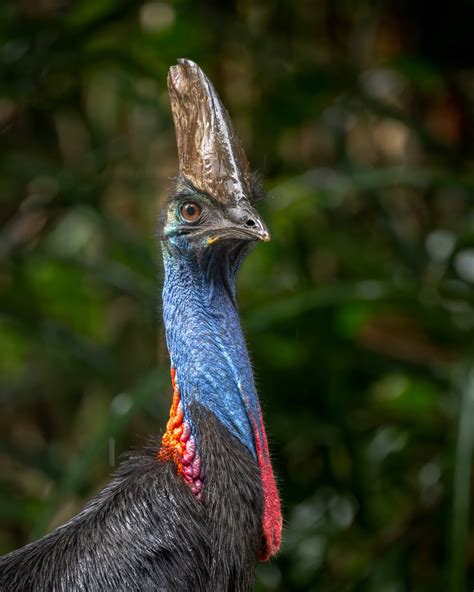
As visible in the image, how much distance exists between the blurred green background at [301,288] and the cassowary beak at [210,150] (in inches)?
39.9

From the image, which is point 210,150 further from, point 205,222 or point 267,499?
point 267,499

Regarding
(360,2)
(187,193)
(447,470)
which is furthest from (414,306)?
(360,2)

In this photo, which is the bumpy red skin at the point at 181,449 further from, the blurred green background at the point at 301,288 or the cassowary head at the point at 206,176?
the blurred green background at the point at 301,288

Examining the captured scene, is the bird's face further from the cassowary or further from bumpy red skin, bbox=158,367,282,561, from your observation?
bumpy red skin, bbox=158,367,282,561

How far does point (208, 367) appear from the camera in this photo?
1.56 metres

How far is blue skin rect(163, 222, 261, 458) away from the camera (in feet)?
5.11

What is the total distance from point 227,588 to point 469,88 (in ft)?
9.67

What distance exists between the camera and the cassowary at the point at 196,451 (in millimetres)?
1479

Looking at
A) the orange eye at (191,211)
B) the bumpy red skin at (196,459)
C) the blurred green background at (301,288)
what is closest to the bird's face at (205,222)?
the orange eye at (191,211)

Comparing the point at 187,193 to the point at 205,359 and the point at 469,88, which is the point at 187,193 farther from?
the point at 469,88

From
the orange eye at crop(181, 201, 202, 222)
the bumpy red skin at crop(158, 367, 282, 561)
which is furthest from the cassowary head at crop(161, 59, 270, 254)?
the bumpy red skin at crop(158, 367, 282, 561)

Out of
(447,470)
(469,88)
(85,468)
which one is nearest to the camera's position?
(85,468)

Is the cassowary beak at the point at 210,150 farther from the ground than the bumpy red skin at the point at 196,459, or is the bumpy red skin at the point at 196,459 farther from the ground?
the cassowary beak at the point at 210,150

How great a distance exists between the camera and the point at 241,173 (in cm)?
154
